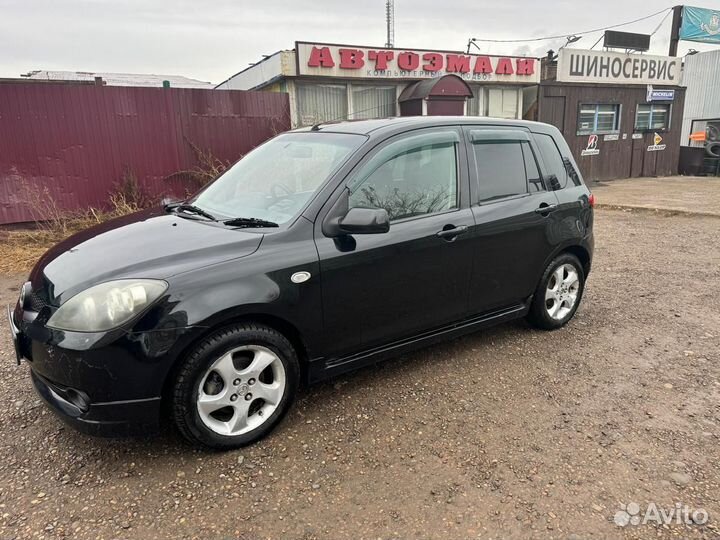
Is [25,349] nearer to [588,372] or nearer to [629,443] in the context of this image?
[629,443]

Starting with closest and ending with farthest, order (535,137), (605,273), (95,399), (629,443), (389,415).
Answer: (95,399) → (629,443) → (389,415) → (535,137) → (605,273)

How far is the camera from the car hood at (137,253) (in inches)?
102

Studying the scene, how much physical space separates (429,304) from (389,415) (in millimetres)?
773

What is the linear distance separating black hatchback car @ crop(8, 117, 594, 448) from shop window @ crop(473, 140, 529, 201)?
1cm

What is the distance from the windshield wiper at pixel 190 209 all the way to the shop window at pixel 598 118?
51.9 feet

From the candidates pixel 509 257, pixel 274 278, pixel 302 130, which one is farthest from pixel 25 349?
pixel 509 257

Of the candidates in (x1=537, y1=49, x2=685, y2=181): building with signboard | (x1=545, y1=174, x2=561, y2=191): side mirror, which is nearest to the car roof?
(x1=545, y1=174, x2=561, y2=191): side mirror

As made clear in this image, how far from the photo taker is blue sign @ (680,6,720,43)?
20.9 m

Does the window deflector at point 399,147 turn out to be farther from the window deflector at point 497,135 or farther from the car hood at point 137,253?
the car hood at point 137,253

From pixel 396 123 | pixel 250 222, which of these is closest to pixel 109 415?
pixel 250 222

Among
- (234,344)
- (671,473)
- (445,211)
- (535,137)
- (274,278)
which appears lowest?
(671,473)

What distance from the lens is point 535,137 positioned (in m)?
4.18

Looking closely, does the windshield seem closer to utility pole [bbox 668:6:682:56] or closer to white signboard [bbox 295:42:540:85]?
white signboard [bbox 295:42:540:85]

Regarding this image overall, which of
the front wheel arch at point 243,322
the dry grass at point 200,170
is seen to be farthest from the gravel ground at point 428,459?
the dry grass at point 200,170
